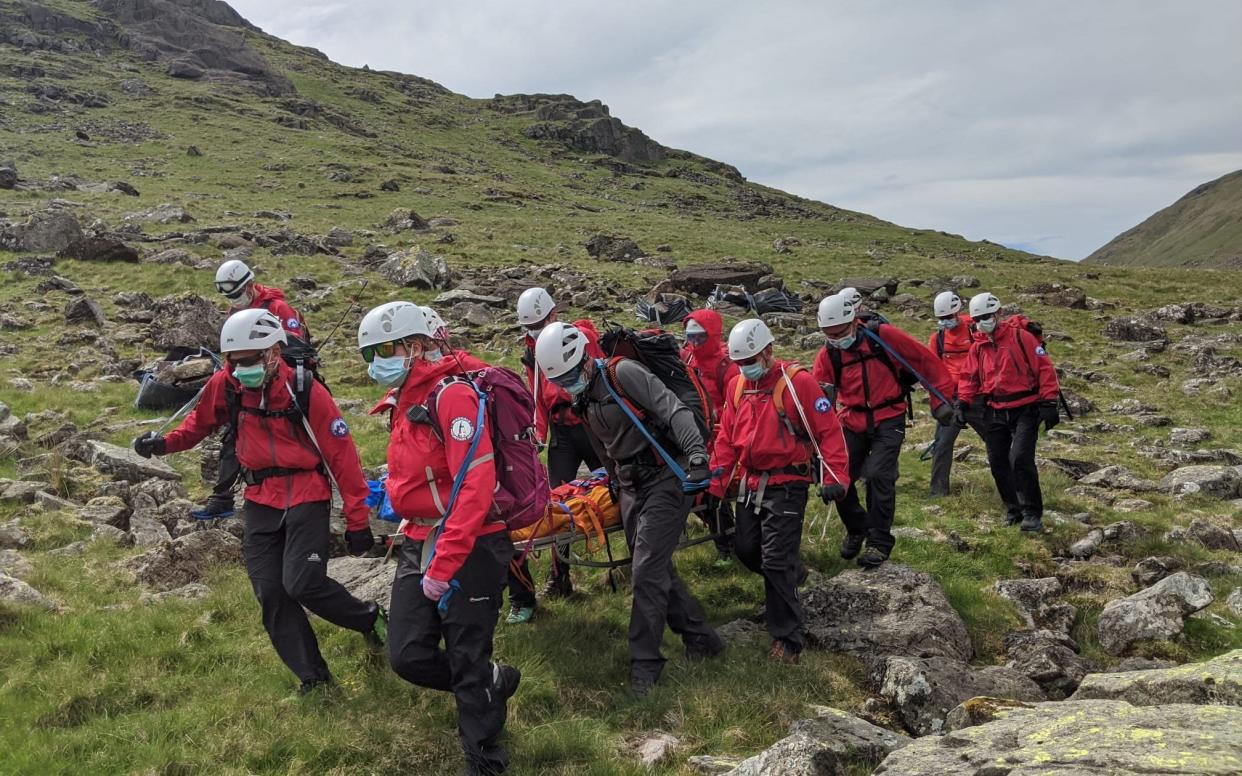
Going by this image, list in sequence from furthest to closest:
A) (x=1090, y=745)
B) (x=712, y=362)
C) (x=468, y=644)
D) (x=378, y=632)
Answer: (x=712, y=362) < (x=378, y=632) < (x=468, y=644) < (x=1090, y=745)

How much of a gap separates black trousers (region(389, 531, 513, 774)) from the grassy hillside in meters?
0.47

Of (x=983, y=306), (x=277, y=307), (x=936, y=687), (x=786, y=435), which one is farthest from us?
(x=983, y=306)

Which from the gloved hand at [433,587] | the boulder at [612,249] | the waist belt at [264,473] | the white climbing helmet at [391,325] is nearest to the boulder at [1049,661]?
the gloved hand at [433,587]

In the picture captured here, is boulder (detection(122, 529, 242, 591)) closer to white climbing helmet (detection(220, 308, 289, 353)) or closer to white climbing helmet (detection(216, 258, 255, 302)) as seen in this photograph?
white climbing helmet (detection(216, 258, 255, 302))

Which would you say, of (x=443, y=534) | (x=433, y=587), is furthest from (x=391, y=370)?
(x=433, y=587)

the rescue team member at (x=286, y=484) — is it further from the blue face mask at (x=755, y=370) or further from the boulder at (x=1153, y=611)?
the boulder at (x=1153, y=611)

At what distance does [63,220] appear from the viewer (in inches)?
1144

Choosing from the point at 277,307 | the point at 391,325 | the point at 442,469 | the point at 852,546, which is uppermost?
the point at 277,307

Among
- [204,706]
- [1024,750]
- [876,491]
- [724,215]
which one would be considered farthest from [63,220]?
[724,215]

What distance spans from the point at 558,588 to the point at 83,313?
755 inches

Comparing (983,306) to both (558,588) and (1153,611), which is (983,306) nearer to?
(1153,611)

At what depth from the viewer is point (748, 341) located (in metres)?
8.12

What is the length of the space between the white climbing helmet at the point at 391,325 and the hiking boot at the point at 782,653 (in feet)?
15.1

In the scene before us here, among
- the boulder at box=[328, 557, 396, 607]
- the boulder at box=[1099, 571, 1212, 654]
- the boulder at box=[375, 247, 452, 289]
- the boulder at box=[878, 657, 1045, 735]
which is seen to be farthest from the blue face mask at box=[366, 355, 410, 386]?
the boulder at box=[375, 247, 452, 289]
